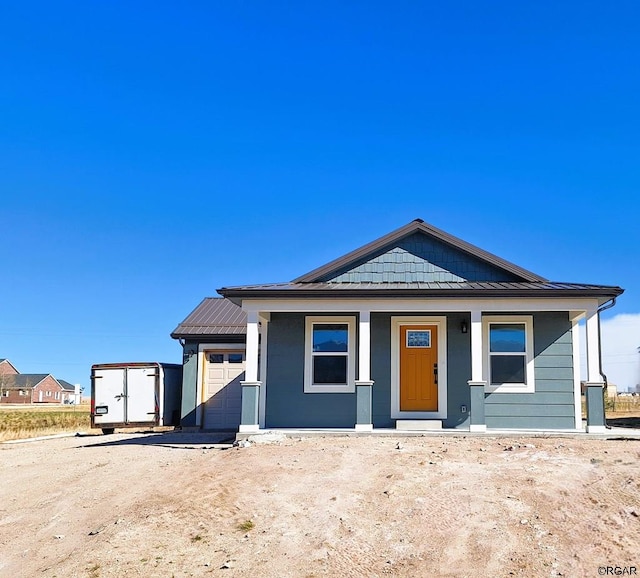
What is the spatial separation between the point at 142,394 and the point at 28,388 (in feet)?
237

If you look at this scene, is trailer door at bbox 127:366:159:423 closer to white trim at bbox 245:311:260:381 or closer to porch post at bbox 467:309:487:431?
white trim at bbox 245:311:260:381

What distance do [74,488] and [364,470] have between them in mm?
4400

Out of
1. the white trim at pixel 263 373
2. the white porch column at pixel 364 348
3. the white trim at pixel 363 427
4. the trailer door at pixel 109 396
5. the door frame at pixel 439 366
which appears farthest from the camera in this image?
the trailer door at pixel 109 396

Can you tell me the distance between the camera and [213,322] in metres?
18.2

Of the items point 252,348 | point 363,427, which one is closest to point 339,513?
point 363,427

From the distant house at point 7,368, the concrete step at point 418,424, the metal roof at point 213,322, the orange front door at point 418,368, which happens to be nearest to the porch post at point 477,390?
the concrete step at point 418,424

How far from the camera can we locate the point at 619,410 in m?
28.0

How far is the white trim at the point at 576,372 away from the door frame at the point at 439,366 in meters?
2.73

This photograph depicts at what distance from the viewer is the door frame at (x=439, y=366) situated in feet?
42.5

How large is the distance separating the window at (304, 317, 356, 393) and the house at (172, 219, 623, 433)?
0.02 metres


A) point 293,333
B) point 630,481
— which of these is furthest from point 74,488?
point 630,481

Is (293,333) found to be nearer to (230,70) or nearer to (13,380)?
(230,70)

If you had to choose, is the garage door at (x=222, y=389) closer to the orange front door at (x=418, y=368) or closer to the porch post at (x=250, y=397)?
the porch post at (x=250, y=397)

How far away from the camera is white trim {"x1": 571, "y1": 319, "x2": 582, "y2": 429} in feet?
42.0
